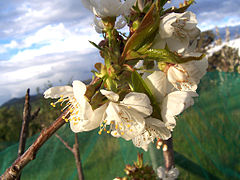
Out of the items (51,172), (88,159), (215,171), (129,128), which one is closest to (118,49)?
(129,128)

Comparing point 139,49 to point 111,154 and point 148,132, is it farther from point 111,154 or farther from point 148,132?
point 111,154

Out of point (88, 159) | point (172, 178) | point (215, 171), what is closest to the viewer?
point (172, 178)

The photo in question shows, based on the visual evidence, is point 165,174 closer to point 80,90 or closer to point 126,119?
point 126,119

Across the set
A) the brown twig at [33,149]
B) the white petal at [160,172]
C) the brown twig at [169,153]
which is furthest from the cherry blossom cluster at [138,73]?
the white petal at [160,172]

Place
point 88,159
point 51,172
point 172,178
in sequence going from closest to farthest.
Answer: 1. point 172,178
2. point 51,172
3. point 88,159

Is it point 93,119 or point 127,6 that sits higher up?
point 127,6

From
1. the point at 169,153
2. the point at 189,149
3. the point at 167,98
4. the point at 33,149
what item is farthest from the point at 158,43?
the point at 189,149
